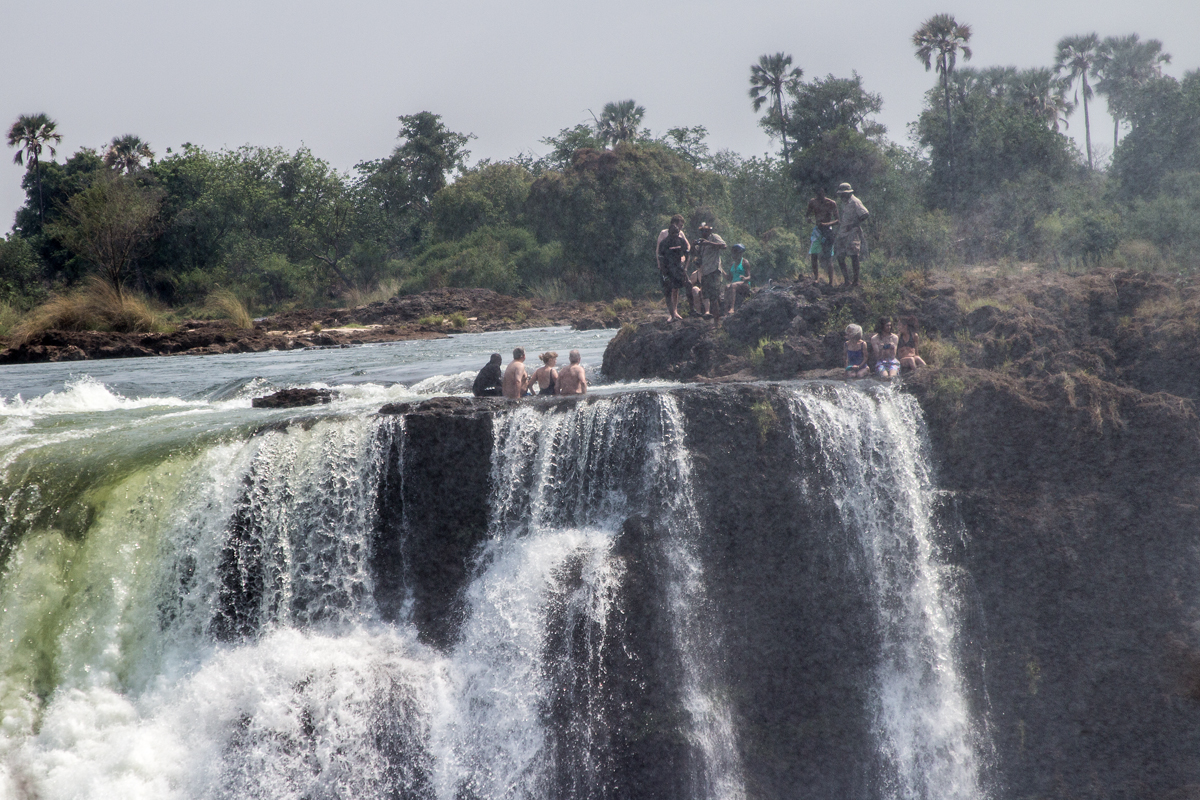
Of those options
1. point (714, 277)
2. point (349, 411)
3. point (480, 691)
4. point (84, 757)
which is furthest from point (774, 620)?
point (714, 277)

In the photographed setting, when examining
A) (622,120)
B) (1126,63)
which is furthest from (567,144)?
(1126,63)

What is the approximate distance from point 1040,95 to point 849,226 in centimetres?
3918

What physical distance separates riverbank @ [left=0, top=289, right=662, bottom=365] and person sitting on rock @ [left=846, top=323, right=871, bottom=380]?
1486 cm

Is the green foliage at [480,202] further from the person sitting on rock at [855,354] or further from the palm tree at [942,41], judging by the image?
the person sitting on rock at [855,354]

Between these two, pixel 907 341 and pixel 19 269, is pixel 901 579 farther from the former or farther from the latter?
pixel 19 269

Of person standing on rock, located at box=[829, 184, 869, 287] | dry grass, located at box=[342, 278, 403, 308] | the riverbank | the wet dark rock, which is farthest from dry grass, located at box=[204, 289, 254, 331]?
person standing on rock, located at box=[829, 184, 869, 287]

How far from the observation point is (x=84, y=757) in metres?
6.75

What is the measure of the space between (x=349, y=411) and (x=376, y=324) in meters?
21.1

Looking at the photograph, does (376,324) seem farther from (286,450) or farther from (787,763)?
(787,763)

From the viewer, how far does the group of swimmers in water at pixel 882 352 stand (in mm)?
9938

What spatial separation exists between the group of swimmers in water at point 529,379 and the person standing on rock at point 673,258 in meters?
3.00

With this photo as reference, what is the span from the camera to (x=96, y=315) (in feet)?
79.3

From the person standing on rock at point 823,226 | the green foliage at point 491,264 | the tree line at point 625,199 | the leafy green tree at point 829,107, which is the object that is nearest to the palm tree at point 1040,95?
the tree line at point 625,199

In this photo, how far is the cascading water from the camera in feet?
22.6
